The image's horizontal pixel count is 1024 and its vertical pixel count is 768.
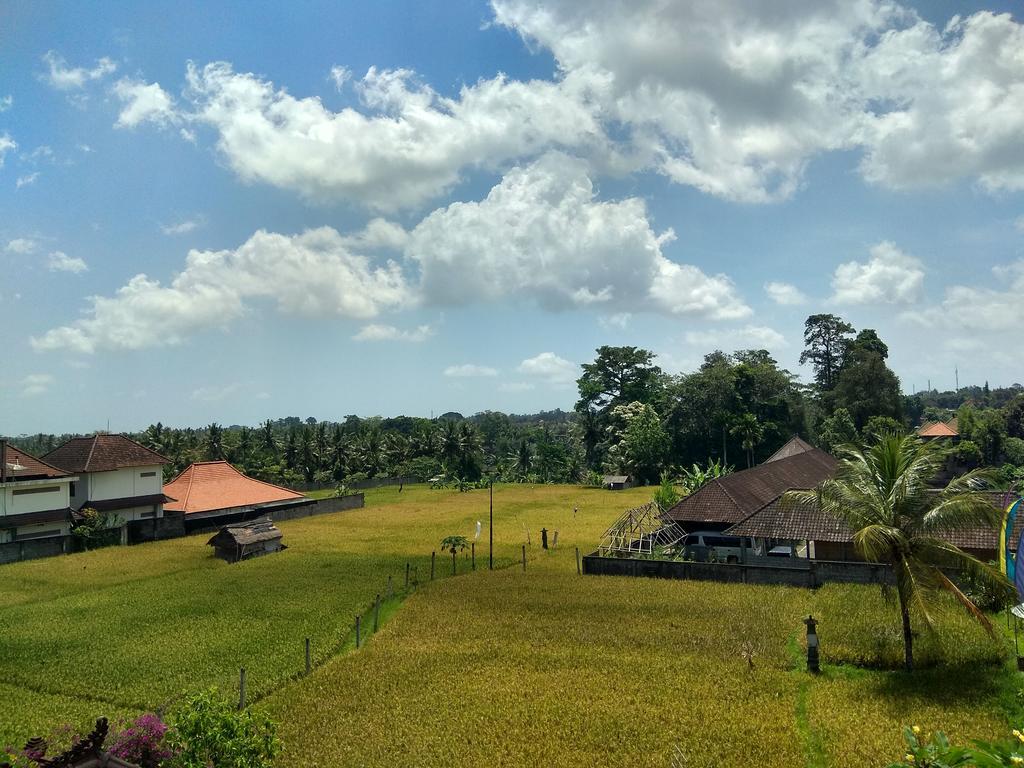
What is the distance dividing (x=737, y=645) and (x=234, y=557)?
24.1m

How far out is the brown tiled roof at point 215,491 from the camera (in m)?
42.3

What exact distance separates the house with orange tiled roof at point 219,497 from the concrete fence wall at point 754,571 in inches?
1057

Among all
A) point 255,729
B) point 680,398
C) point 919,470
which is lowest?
point 255,729

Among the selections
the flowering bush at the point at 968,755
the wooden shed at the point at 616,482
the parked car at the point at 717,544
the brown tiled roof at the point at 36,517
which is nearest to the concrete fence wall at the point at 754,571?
the parked car at the point at 717,544

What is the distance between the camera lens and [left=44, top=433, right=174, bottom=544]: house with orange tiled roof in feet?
125

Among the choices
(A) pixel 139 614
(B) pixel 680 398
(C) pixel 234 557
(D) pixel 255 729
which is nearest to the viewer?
(D) pixel 255 729

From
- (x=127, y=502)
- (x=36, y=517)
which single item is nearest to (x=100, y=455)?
(x=127, y=502)

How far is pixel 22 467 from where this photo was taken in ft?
114

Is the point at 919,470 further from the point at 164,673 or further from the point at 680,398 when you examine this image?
the point at 680,398

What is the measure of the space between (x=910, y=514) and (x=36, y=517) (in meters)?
39.2

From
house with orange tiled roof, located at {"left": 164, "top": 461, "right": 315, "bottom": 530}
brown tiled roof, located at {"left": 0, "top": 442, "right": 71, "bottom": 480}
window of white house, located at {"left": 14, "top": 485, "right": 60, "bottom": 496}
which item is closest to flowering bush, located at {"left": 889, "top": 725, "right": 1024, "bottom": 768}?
brown tiled roof, located at {"left": 0, "top": 442, "right": 71, "bottom": 480}

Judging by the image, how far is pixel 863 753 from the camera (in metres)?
11.6

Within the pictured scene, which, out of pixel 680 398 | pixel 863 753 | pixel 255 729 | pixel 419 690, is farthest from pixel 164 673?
pixel 680 398

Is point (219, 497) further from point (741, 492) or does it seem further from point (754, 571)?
point (754, 571)
